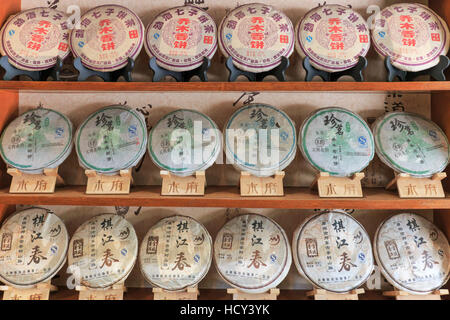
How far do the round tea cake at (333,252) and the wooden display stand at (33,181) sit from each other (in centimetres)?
119

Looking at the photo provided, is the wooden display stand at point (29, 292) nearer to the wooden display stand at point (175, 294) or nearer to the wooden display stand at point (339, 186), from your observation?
the wooden display stand at point (175, 294)

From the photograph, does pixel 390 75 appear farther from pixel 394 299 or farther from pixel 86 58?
pixel 86 58

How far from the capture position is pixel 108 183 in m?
1.60

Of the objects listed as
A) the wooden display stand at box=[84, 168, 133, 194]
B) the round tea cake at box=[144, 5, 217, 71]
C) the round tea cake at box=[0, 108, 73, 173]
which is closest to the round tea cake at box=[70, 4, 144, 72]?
the round tea cake at box=[144, 5, 217, 71]

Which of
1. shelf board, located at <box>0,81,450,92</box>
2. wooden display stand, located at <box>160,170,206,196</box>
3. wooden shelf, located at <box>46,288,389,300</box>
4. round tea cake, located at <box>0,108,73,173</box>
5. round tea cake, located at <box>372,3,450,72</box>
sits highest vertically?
round tea cake, located at <box>372,3,450,72</box>

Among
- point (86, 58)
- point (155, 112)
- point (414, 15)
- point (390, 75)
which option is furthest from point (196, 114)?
point (414, 15)

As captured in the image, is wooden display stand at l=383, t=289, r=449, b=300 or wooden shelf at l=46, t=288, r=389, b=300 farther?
wooden shelf at l=46, t=288, r=389, b=300

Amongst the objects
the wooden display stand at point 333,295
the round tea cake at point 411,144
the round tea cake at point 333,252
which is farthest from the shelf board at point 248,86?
the wooden display stand at point 333,295

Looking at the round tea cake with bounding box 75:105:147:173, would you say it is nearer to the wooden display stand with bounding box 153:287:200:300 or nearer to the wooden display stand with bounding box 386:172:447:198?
the wooden display stand with bounding box 153:287:200:300

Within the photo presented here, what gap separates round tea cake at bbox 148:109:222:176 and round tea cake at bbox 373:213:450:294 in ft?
3.02

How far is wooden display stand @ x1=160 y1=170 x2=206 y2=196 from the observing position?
1.57 meters

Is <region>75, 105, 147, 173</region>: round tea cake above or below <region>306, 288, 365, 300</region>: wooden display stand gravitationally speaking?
above

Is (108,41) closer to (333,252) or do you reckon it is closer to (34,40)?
(34,40)

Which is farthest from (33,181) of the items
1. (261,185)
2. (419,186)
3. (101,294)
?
(419,186)
